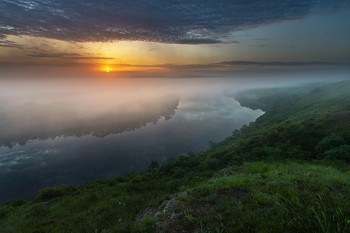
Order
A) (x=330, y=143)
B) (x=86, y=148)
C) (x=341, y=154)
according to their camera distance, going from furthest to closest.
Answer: (x=86, y=148)
(x=330, y=143)
(x=341, y=154)

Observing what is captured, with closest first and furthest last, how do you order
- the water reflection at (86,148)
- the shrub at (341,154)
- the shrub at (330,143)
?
the shrub at (341,154) < the shrub at (330,143) < the water reflection at (86,148)

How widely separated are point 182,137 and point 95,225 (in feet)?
422

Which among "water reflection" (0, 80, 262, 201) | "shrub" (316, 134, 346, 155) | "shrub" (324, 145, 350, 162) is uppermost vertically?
"shrub" (324, 145, 350, 162)

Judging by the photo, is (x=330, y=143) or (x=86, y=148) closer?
(x=330, y=143)

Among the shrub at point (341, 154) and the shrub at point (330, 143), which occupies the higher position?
the shrub at point (341, 154)

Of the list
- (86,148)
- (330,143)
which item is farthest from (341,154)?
(86,148)

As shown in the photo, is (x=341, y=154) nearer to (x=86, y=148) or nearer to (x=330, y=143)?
(x=330, y=143)

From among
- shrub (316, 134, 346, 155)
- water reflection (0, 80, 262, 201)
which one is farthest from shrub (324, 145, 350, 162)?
water reflection (0, 80, 262, 201)

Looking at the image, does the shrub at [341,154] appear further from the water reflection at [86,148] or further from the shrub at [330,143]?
the water reflection at [86,148]

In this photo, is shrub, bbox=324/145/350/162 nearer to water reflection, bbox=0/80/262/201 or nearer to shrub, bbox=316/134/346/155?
shrub, bbox=316/134/346/155

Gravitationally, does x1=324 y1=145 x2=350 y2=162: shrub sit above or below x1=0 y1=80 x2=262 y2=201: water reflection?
above

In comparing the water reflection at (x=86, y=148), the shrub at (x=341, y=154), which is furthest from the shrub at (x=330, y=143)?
the water reflection at (x=86, y=148)

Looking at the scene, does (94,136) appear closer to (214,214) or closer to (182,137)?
(182,137)

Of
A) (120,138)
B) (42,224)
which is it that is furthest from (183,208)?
(120,138)
